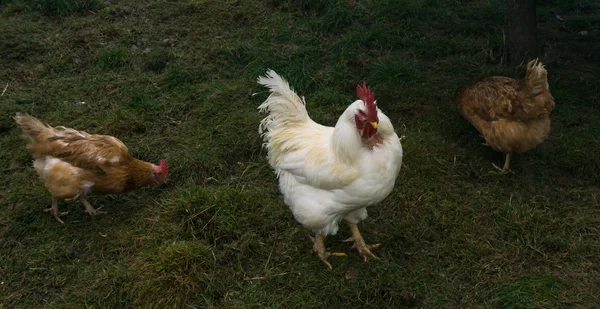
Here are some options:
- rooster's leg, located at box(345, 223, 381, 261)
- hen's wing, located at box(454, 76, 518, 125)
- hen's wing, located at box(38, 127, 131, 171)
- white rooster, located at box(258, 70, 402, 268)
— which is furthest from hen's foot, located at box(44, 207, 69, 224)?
hen's wing, located at box(454, 76, 518, 125)

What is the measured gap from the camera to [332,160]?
10.7ft

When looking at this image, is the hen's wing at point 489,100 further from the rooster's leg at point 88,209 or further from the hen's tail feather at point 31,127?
the hen's tail feather at point 31,127

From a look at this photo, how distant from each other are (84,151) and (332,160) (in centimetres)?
241

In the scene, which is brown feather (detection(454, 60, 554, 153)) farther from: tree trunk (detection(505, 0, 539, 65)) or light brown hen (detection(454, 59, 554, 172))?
tree trunk (detection(505, 0, 539, 65))

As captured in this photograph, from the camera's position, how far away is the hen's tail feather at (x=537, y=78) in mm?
4215

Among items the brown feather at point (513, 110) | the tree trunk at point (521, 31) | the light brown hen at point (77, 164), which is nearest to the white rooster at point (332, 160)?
the light brown hen at point (77, 164)

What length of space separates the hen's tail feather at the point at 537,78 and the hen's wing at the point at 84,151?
3.99 m

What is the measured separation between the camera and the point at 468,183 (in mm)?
4523

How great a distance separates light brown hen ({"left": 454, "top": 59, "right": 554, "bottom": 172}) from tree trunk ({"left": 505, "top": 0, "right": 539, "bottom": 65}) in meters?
1.42

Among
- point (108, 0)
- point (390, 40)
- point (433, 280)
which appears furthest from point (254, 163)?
point (108, 0)

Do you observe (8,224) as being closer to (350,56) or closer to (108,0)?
(350,56)

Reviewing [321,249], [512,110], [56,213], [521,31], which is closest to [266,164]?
[321,249]

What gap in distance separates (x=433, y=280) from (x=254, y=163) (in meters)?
2.22

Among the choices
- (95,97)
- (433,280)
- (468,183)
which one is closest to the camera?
(433,280)
